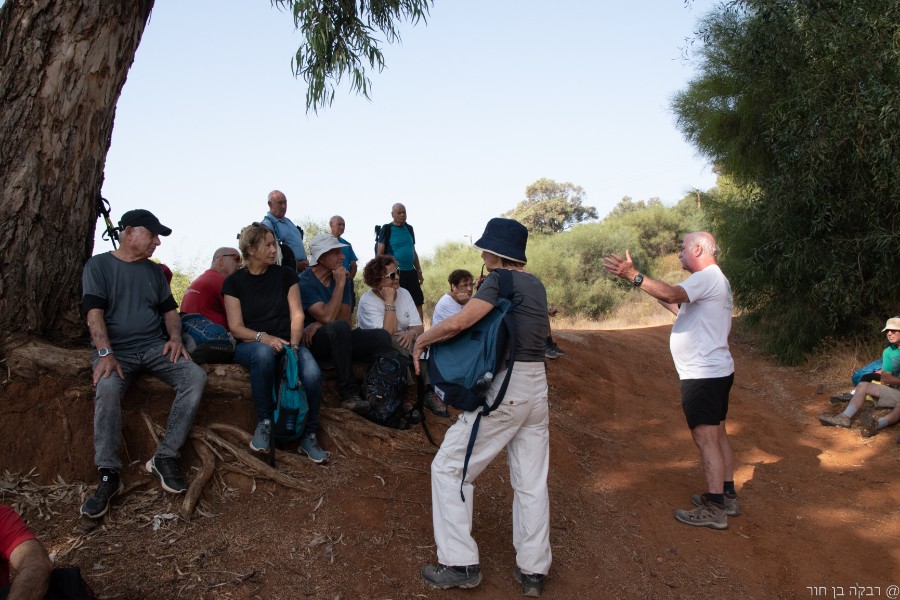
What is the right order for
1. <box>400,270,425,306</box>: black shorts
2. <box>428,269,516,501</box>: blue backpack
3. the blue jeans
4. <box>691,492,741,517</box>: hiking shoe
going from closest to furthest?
1. <box>428,269,516,501</box>: blue backpack
2. the blue jeans
3. <box>691,492,741,517</box>: hiking shoe
4. <box>400,270,425,306</box>: black shorts

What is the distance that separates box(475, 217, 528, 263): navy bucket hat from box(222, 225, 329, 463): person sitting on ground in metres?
1.79

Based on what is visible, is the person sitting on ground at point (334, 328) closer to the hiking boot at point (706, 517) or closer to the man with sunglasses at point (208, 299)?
the man with sunglasses at point (208, 299)

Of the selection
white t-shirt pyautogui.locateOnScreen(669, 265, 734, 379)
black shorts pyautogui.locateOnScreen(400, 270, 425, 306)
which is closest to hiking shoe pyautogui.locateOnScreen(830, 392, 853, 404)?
white t-shirt pyautogui.locateOnScreen(669, 265, 734, 379)

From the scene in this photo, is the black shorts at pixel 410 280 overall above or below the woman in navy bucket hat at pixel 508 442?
above

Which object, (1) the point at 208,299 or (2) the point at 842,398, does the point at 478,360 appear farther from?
(2) the point at 842,398

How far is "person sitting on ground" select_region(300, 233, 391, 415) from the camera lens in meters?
5.86

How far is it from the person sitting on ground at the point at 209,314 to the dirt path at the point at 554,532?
3.32ft

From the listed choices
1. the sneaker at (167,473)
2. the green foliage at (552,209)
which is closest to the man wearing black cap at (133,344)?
the sneaker at (167,473)

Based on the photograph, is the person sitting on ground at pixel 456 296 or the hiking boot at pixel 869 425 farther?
the hiking boot at pixel 869 425

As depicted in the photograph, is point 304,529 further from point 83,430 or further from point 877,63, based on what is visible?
point 877,63

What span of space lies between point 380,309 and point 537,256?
20.5 metres

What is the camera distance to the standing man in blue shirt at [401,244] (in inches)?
399

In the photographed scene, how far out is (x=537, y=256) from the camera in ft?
88.1

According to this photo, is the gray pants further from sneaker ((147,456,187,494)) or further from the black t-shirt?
the black t-shirt
